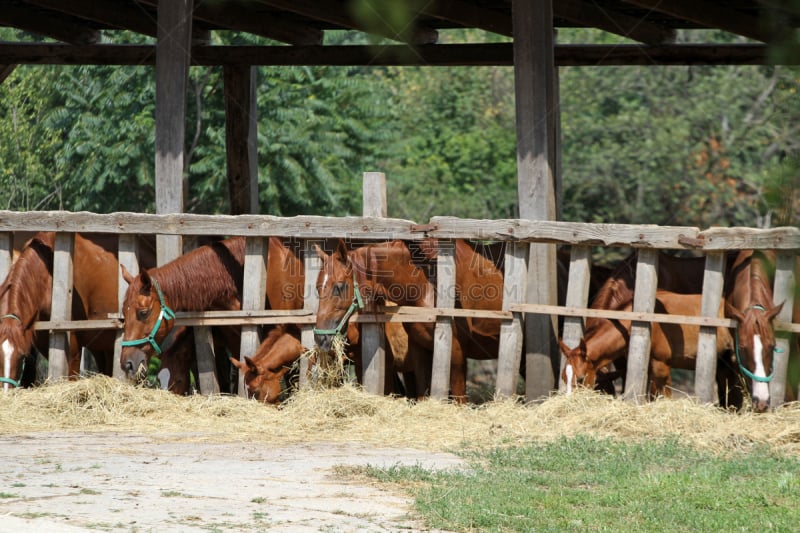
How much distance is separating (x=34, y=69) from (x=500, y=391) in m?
14.3

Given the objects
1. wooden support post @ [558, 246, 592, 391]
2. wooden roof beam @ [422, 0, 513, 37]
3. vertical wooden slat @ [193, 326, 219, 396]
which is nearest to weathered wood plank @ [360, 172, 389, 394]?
vertical wooden slat @ [193, 326, 219, 396]

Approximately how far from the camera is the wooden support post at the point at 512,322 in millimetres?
8305

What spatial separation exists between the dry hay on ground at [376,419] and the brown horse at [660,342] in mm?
574

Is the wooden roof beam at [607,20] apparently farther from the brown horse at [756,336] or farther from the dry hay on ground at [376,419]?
the dry hay on ground at [376,419]

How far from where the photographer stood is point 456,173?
2867cm

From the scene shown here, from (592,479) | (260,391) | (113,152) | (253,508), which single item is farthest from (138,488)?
(113,152)

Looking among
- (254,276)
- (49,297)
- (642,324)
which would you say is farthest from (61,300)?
(642,324)

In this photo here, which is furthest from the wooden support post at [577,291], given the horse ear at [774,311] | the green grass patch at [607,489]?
the green grass patch at [607,489]

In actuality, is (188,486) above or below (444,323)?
below

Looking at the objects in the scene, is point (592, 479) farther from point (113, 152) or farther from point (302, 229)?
point (113, 152)

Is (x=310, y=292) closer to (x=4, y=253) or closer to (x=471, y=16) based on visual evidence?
(x=4, y=253)

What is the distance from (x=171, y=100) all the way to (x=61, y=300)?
2023 millimetres

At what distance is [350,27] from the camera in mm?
11281

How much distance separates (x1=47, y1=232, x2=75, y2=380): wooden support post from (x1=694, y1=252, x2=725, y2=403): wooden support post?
5.41 metres
